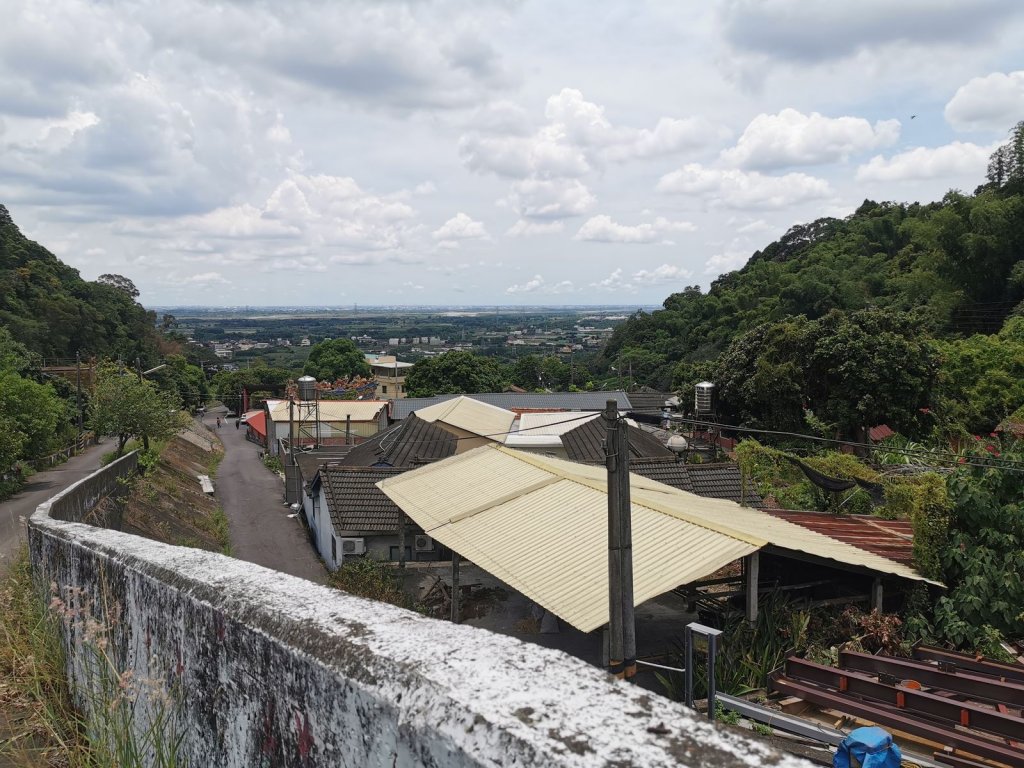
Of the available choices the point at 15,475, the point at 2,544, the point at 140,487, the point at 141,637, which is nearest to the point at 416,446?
the point at 140,487

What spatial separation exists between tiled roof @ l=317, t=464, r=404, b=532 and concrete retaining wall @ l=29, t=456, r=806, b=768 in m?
14.2

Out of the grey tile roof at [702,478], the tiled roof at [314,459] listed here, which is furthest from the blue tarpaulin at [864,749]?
the tiled roof at [314,459]

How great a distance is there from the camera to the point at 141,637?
2.95m

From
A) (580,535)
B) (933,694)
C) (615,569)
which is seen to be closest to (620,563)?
(615,569)

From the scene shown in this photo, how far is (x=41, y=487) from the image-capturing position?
23828mm

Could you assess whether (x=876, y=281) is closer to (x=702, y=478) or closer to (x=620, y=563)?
(x=702, y=478)

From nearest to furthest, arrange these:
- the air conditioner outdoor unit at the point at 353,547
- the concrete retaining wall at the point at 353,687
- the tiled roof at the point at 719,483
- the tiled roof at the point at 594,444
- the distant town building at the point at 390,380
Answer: the concrete retaining wall at the point at 353,687 → the air conditioner outdoor unit at the point at 353,547 → the tiled roof at the point at 719,483 → the tiled roof at the point at 594,444 → the distant town building at the point at 390,380

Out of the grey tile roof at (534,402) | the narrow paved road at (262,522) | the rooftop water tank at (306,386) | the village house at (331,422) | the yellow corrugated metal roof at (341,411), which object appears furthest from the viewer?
the grey tile roof at (534,402)

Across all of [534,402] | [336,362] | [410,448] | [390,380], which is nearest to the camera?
[410,448]

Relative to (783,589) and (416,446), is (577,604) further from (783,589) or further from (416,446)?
(416,446)

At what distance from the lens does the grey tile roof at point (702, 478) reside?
57.8ft

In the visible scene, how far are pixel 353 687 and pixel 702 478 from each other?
1712cm

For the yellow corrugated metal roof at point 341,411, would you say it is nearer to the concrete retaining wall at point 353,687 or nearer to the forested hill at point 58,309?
the forested hill at point 58,309

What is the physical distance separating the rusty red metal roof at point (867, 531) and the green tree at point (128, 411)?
74.1 ft
